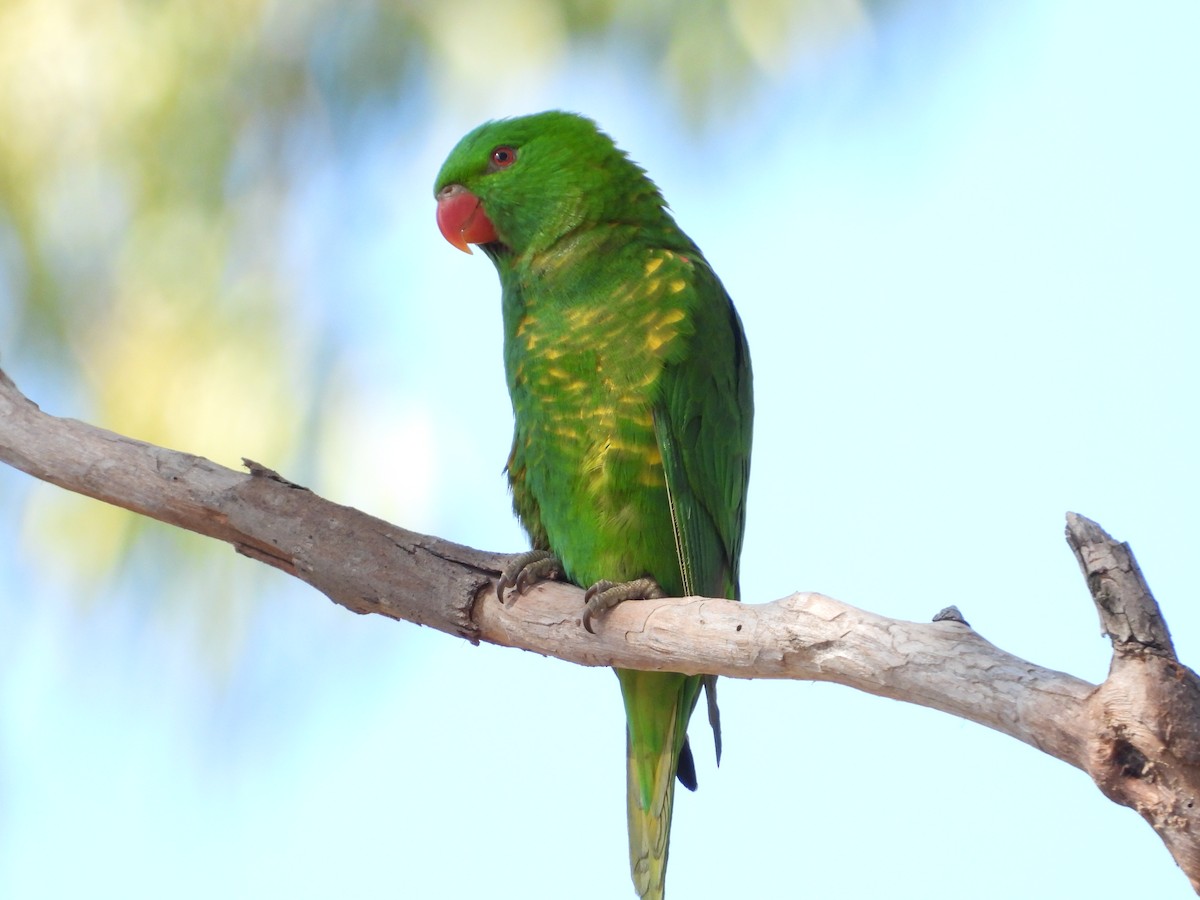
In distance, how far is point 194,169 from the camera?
368 cm

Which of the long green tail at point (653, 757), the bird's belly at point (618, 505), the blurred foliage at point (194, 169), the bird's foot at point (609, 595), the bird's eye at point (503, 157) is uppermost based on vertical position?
the blurred foliage at point (194, 169)

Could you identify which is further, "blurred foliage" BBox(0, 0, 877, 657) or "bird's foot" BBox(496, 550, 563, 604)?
"blurred foliage" BBox(0, 0, 877, 657)

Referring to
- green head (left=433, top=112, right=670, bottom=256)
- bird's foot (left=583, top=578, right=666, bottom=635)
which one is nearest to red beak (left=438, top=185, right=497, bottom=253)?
green head (left=433, top=112, right=670, bottom=256)

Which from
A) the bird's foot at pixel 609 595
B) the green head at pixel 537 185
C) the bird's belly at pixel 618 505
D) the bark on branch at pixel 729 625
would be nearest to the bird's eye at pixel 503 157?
the green head at pixel 537 185

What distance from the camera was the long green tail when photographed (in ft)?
7.58

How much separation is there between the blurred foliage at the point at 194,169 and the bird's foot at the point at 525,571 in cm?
144

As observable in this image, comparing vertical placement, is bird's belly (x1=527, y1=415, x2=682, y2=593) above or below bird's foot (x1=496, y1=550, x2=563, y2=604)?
above

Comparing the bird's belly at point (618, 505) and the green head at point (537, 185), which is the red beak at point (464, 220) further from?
the bird's belly at point (618, 505)

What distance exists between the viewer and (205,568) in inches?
149

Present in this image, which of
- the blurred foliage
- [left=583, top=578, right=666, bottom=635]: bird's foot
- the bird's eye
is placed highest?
the blurred foliage

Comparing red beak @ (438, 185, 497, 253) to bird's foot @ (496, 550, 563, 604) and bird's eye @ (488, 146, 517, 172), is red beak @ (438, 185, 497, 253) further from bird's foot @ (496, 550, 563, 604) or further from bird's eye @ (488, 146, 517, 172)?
bird's foot @ (496, 550, 563, 604)

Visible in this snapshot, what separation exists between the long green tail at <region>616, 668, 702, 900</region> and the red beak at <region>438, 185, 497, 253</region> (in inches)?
36.9

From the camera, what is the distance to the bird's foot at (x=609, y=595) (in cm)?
209

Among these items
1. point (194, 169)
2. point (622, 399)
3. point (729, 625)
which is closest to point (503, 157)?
point (622, 399)
